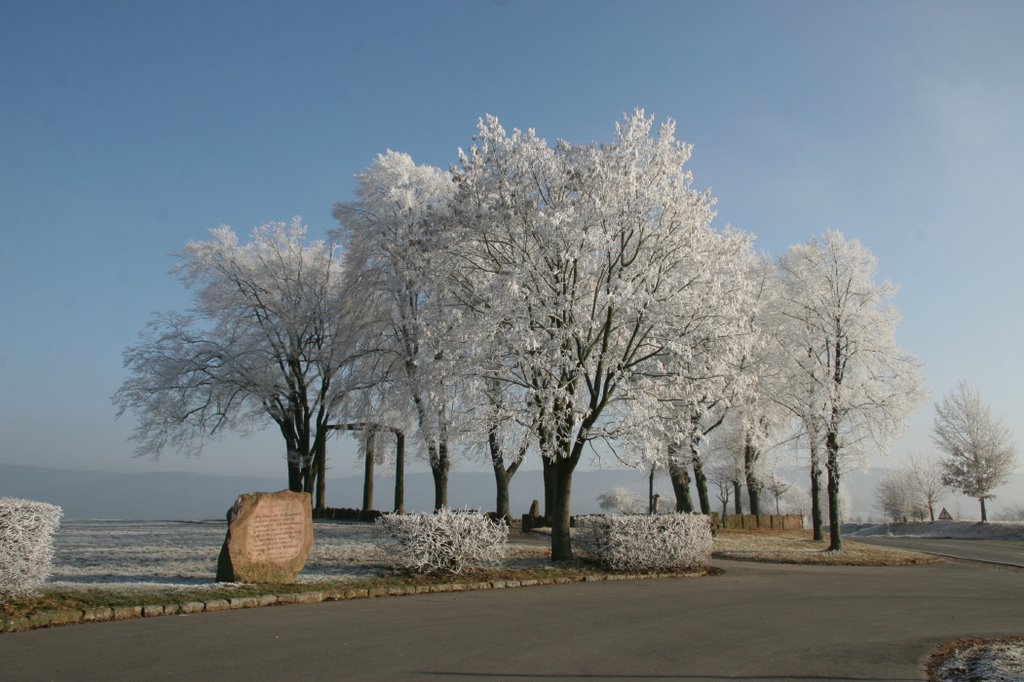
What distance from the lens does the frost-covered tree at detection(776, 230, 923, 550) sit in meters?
23.0

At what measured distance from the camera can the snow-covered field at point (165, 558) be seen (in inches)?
483

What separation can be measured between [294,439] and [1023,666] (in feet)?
87.2

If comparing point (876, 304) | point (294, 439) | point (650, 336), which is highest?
point (876, 304)

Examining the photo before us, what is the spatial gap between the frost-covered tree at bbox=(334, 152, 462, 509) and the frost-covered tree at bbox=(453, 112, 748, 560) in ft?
Result: 8.32

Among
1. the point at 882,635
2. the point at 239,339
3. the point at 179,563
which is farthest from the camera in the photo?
the point at 239,339

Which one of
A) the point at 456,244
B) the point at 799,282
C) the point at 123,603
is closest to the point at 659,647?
the point at 123,603

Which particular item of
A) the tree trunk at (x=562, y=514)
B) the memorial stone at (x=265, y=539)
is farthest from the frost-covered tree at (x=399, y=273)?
the memorial stone at (x=265, y=539)

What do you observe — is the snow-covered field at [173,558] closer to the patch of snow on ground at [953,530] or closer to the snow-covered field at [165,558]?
the snow-covered field at [165,558]

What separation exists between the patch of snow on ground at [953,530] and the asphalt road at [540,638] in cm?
2543

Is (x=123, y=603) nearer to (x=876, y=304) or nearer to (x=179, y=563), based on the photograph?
(x=179, y=563)

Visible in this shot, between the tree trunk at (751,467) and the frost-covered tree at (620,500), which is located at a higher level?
the tree trunk at (751,467)

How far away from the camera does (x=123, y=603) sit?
979cm

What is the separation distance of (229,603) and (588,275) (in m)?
10.3

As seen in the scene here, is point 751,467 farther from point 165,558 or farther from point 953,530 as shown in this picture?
point 165,558
